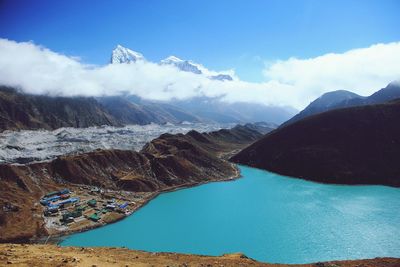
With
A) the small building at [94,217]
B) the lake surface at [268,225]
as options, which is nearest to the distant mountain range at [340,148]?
the lake surface at [268,225]

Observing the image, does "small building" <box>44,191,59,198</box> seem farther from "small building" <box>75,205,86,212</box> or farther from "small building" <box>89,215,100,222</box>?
"small building" <box>89,215,100,222</box>

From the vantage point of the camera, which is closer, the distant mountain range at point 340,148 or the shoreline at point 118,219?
the shoreline at point 118,219

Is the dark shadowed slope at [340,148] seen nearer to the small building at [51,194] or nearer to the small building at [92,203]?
the small building at [92,203]

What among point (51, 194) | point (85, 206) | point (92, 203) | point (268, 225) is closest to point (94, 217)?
point (85, 206)

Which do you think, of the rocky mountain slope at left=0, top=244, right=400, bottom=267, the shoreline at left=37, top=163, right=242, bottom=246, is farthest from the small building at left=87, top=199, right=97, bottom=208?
the rocky mountain slope at left=0, top=244, right=400, bottom=267

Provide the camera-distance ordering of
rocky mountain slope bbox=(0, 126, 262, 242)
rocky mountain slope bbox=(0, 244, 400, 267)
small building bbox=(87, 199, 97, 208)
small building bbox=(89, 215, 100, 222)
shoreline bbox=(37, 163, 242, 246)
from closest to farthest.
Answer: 1. rocky mountain slope bbox=(0, 244, 400, 267)
2. shoreline bbox=(37, 163, 242, 246)
3. rocky mountain slope bbox=(0, 126, 262, 242)
4. small building bbox=(89, 215, 100, 222)
5. small building bbox=(87, 199, 97, 208)

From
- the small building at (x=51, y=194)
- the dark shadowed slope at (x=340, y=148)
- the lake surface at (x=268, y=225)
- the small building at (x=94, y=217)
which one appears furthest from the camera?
the dark shadowed slope at (x=340, y=148)

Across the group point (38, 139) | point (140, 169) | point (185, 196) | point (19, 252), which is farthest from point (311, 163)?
point (38, 139)

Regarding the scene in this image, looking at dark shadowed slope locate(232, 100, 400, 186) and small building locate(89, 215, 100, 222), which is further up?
dark shadowed slope locate(232, 100, 400, 186)
